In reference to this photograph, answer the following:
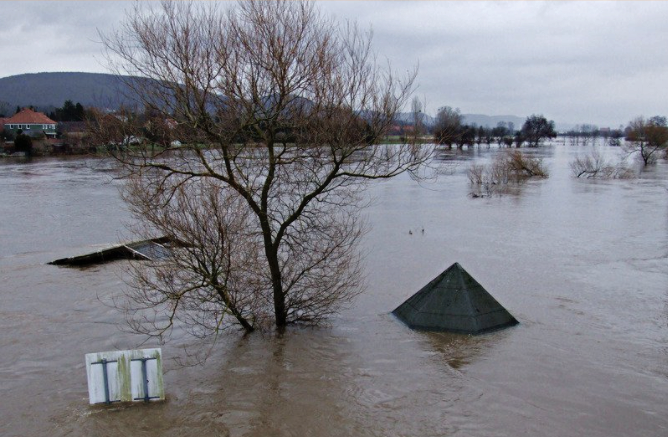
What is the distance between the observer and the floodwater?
30.2 feet

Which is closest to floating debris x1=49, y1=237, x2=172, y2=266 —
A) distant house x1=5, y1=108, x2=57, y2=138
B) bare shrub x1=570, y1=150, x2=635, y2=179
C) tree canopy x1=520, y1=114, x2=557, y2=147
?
bare shrub x1=570, y1=150, x2=635, y2=179

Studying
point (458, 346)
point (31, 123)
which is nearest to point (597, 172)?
point (458, 346)

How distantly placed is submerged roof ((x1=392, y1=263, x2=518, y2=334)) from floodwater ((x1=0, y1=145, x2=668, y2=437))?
345mm

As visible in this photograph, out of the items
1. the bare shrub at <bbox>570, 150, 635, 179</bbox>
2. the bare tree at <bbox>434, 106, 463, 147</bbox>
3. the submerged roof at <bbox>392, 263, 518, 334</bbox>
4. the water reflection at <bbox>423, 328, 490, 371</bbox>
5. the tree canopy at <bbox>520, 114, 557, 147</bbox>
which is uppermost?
the tree canopy at <bbox>520, 114, 557, 147</bbox>

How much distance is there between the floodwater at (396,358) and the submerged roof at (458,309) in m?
0.35

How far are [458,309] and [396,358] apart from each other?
227 cm

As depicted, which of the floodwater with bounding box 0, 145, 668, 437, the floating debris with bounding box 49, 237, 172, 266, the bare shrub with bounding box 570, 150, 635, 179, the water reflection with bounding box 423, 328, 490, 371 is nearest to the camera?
the floodwater with bounding box 0, 145, 668, 437

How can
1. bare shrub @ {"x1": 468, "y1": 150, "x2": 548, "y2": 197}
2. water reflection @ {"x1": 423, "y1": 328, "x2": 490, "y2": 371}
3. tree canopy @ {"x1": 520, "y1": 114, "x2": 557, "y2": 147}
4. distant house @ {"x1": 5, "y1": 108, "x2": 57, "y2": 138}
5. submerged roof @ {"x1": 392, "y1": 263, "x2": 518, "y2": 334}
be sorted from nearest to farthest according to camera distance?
water reflection @ {"x1": 423, "y1": 328, "x2": 490, "y2": 371} < submerged roof @ {"x1": 392, "y1": 263, "x2": 518, "y2": 334} < bare shrub @ {"x1": 468, "y1": 150, "x2": 548, "y2": 197} < distant house @ {"x1": 5, "y1": 108, "x2": 57, "y2": 138} < tree canopy @ {"x1": 520, "y1": 114, "x2": 557, "y2": 147}

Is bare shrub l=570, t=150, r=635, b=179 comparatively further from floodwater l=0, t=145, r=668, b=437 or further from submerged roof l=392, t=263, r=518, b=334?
submerged roof l=392, t=263, r=518, b=334

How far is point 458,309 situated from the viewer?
519 inches

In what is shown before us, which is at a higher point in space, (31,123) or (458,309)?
(31,123)

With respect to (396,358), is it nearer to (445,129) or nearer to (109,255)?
(445,129)

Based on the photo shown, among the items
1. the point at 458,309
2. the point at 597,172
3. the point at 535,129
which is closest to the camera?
the point at 458,309

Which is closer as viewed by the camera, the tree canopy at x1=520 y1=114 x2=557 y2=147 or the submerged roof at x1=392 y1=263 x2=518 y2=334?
the submerged roof at x1=392 y1=263 x2=518 y2=334
